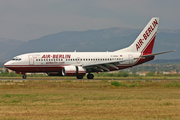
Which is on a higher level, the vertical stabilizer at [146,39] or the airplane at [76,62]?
the vertical stabilizer at [146,39]

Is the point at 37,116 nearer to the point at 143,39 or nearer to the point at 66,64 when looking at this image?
the point at 66,64

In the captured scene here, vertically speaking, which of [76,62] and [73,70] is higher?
[76,62]

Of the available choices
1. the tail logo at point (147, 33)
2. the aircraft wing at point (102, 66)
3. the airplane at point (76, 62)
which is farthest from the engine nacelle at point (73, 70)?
the tail logo at point (147, 33)

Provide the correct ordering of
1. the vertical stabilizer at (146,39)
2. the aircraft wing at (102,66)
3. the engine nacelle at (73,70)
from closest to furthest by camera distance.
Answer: the engine nacelle at (73,70) → the aircraft wing at (102,66) → the vertical stabilizer at (146,39)

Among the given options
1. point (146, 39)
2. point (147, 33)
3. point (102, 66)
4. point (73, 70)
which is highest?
point (147, 33)

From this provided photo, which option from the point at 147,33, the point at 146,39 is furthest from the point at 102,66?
the point at 147,33

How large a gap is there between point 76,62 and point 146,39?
1269 cm

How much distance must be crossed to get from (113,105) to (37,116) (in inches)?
219

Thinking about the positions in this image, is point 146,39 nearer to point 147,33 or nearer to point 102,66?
point 147,33

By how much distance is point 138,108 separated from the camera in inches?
779

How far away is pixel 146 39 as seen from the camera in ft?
182

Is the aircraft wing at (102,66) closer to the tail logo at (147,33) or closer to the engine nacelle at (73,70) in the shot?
the engine nacelle at (73,70)

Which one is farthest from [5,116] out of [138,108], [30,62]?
[30,62]

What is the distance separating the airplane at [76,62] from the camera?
1935 inches
